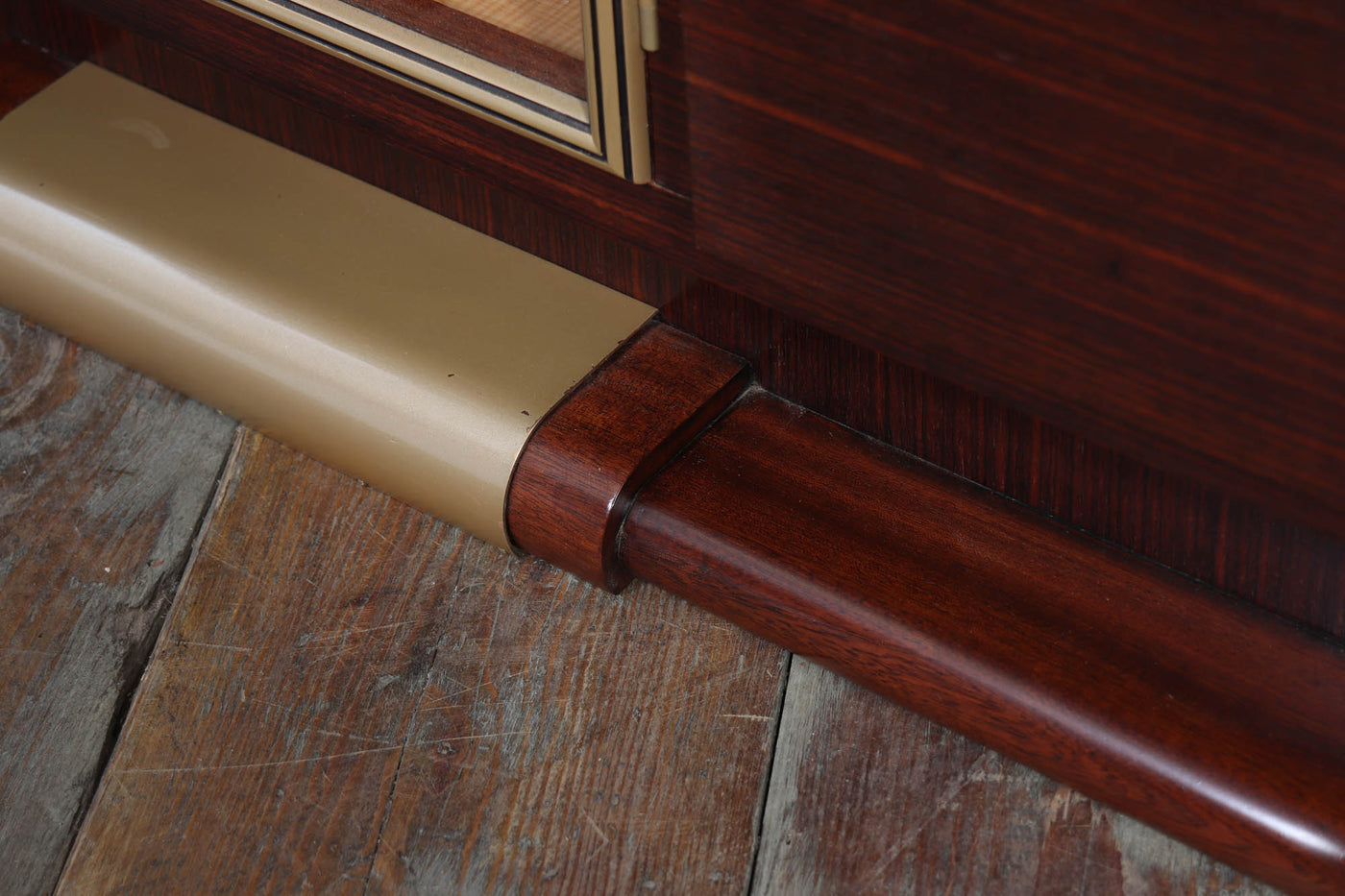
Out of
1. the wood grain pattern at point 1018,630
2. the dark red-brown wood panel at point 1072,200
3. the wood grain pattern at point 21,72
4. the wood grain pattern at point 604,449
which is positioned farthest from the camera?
the wood grain pattern at point 21,72

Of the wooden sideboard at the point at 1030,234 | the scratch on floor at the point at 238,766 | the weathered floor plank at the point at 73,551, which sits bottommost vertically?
the scratch on floor at the point at 238,766

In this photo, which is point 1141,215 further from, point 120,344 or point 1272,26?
point 120,344

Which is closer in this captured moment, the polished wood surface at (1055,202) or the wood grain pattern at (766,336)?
the polished wood surface at (1055,202)

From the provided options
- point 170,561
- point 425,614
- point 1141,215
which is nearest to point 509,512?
point 425,614

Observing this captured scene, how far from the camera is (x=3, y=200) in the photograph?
85cm

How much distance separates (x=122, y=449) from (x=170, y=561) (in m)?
0.09

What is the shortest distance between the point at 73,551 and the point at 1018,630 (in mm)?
453

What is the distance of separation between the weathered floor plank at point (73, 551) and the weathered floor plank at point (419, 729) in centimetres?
2

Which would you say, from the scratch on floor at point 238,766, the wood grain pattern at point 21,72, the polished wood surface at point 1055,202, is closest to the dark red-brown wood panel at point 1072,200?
the polished wood surface at point 1055,202

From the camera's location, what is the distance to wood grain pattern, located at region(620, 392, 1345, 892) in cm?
60

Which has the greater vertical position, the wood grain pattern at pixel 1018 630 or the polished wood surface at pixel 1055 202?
the polished wood surface at pixel 1055 202

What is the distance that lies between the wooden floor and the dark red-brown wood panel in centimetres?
17

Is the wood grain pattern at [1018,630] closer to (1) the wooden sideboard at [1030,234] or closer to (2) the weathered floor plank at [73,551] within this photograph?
(1) the wooden sideboard at [1030,234]

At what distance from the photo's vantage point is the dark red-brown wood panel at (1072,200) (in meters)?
0.48
